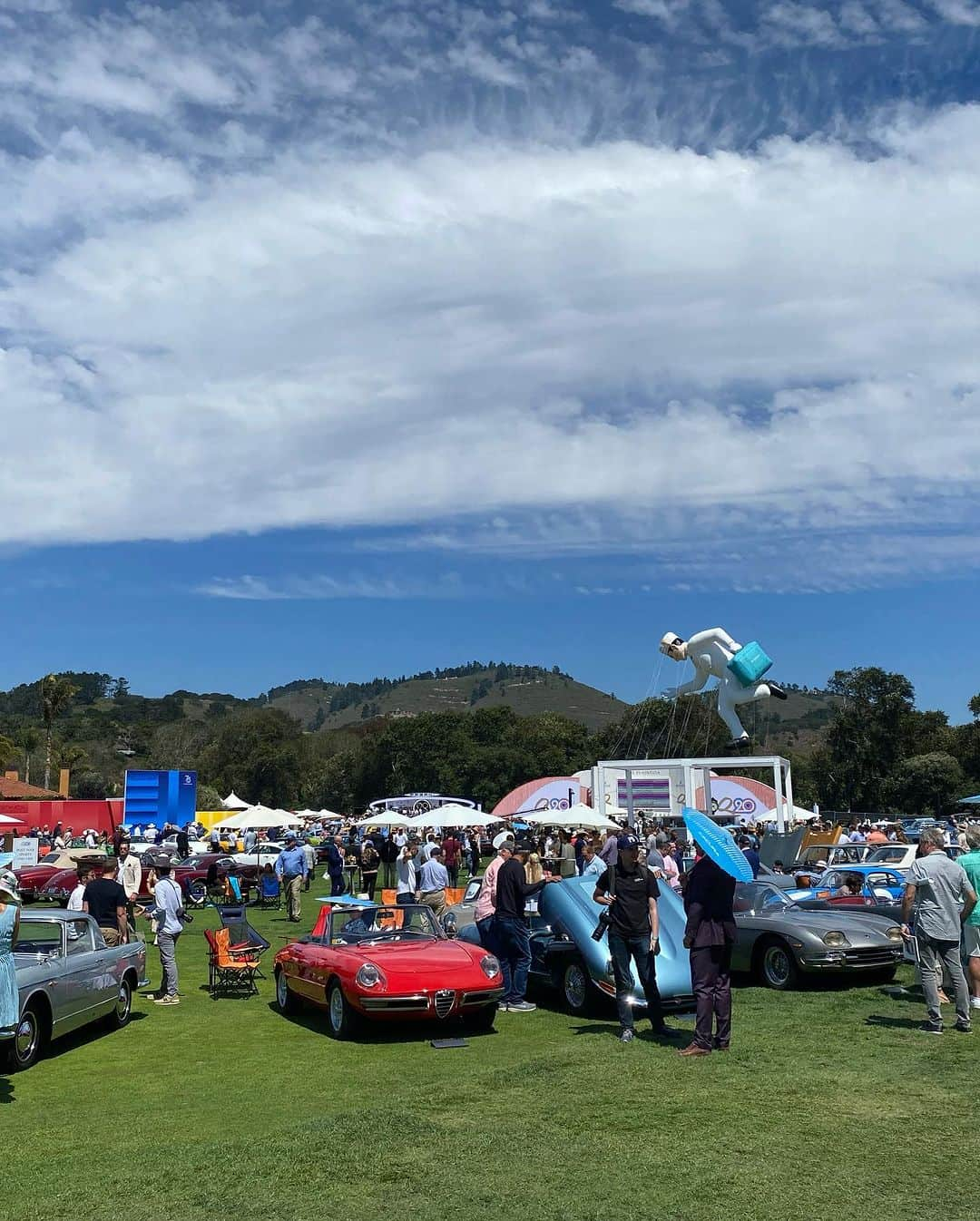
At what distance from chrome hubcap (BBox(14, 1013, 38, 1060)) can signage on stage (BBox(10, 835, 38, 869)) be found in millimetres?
24956

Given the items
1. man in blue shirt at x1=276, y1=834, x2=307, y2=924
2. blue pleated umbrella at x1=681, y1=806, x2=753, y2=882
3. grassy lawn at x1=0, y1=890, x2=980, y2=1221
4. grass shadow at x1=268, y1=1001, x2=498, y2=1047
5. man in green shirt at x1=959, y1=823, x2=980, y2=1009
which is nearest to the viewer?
grassy lawn at x1=0, y1=890, x2=980, y2=1221

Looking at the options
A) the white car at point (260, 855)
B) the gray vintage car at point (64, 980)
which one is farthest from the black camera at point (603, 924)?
the white car at point (260, 855)

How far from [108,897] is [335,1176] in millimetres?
8359

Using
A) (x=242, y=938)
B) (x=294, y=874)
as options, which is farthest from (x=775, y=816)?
(x=242, y=938)

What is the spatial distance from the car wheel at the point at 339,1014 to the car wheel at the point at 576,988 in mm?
2420

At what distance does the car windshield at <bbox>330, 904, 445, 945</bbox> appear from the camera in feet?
37.8

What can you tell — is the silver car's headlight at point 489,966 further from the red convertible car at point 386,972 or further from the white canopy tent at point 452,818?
the white canopy tent at point 452,818

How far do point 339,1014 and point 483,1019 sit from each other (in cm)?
141

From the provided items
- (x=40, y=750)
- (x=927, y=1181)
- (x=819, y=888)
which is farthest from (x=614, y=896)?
(x=40, y=750)

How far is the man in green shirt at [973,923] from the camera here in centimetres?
1034

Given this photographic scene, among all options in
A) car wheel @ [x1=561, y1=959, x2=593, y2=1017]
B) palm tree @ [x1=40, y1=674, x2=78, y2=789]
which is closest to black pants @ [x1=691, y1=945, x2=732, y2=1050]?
car wheel @ [x1=561, y1=959, x2=593, y2=1017]

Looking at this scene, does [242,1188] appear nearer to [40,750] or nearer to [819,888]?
[819,888]

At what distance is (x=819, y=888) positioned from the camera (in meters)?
18.0

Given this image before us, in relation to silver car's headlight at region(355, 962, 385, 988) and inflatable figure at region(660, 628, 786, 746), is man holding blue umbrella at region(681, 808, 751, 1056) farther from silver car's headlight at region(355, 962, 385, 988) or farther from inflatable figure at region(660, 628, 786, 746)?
inflatable figure at region(660, 628, 786, 746)
